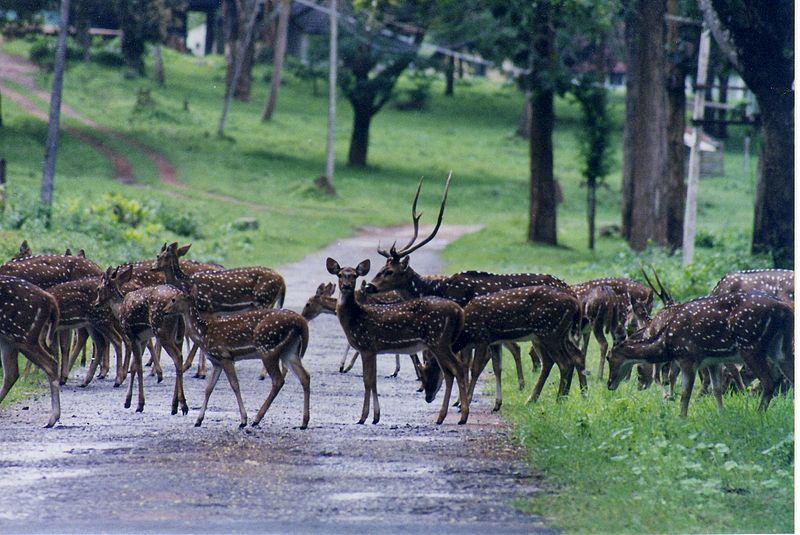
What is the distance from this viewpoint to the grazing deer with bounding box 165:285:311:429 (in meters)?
10.7

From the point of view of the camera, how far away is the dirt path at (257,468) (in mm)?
7988

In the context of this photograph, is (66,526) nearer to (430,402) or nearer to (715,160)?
(430,402)

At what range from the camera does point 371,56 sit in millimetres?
47344

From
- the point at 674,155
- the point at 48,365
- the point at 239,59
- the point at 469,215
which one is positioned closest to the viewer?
the point at 48,365

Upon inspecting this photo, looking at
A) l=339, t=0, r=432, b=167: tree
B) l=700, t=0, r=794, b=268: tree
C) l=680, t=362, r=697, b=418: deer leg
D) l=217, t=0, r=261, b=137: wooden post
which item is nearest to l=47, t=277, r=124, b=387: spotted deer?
l=680, t=362, r=697, b=418: deer leg

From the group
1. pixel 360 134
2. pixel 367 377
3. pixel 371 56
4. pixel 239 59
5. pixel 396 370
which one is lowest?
pixel 360 134

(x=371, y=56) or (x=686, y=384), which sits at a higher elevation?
(x=371, y=56)

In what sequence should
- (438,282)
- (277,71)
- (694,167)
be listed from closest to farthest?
1. (438,282)
2. (694,167)
3. (277,71)

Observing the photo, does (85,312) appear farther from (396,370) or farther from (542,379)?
(542,379)

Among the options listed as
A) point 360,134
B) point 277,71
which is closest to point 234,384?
point 360,134

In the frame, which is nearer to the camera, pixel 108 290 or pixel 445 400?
pixel 445 400

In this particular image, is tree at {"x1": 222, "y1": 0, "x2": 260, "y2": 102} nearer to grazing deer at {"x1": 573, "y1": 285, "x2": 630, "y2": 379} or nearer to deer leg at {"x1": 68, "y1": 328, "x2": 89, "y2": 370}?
deer leg at {"x1": 68, "y1": 328, "x2": 89, "y2": 370}

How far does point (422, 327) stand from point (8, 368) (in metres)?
3.34

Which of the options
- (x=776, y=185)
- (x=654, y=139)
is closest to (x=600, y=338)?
(x=776, y=185)
